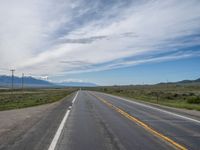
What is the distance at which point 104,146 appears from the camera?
8.27 m

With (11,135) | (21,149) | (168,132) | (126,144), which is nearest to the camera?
(21,149)

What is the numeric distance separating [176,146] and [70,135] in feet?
12.4

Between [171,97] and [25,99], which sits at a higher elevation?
[25,99]

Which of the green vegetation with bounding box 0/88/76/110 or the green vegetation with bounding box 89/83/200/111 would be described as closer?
the green vegetation with bounding box 89/83/200/111

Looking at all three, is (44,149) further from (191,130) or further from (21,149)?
(191,130)

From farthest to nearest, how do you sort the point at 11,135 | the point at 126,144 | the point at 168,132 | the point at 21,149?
the point at 168,132 < the point at 11,135 < the point at 126,144 < the point at 21,149

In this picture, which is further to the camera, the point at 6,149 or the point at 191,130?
the point at 191,130

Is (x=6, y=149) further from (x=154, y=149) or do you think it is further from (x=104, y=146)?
(x=154, y=149)

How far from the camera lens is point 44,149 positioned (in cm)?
791

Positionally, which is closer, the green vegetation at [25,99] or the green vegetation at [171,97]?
the green vegetation at [171,97]

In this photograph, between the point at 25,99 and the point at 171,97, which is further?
the point at 25,99

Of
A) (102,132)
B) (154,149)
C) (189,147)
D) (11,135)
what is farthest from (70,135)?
(189,147)

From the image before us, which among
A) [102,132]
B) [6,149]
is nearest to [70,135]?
[102,132]

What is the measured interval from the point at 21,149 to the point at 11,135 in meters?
2.56
